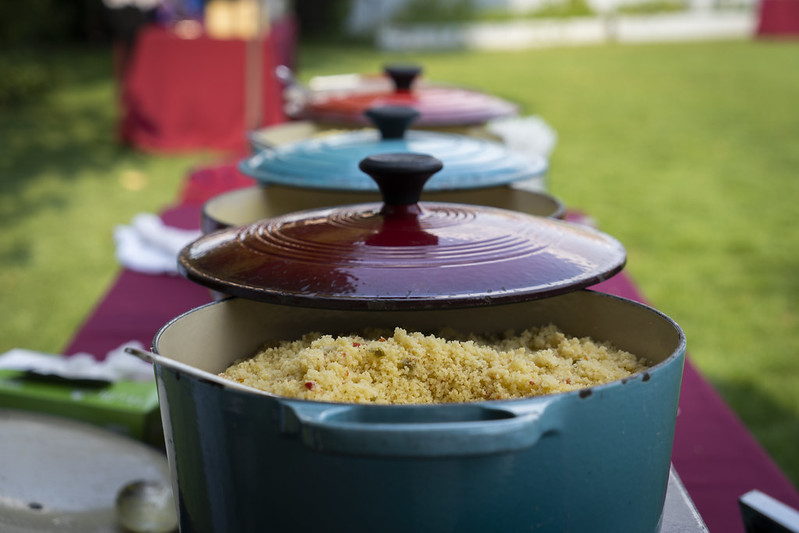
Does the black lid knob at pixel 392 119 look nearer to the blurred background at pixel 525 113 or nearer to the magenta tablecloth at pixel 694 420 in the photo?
the magenta tablecloth at pixel 694 420

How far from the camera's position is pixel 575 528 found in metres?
0.72

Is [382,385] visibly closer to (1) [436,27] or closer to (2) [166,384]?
(2) [166,384]

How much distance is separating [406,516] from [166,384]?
0.87ft

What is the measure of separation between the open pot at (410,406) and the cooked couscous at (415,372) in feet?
0.18

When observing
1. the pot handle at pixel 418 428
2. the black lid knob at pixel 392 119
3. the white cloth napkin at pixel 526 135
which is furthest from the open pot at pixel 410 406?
the white cloth napkin at pixel 526 135

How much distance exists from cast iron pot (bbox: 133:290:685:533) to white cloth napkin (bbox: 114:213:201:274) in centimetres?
141

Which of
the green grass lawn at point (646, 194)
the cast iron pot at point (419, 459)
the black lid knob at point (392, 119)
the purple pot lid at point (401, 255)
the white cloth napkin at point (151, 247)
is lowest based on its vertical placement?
the green grass lawn at point (646, 194)

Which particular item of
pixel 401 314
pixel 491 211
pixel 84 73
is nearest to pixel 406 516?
pixel 401 314

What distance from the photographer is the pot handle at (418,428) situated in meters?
0.61

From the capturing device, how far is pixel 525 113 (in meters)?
9.02

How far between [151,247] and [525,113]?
23.8ft

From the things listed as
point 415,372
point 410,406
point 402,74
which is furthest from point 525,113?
point 410,406

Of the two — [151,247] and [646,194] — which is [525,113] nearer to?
[646,194]

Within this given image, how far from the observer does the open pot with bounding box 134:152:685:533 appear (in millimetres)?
642
